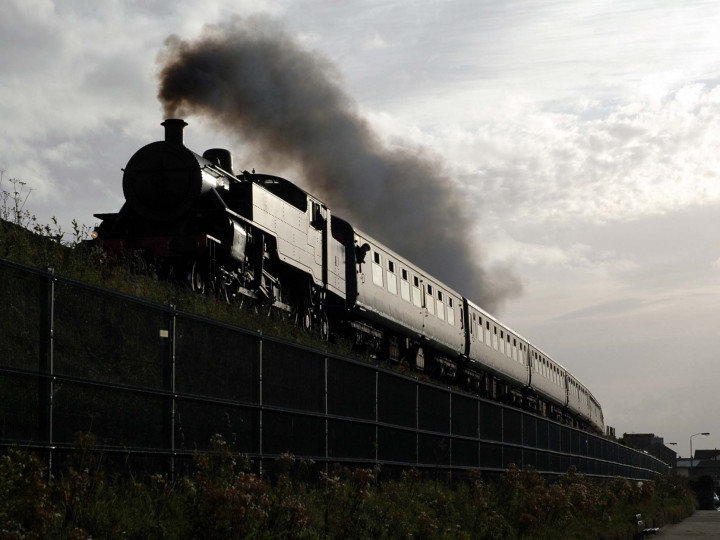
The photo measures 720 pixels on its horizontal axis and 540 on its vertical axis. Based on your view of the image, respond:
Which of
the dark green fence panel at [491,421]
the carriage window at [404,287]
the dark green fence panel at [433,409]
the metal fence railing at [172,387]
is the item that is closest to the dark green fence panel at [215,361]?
the metal fence railing at [172,387]

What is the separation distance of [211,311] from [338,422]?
290cm

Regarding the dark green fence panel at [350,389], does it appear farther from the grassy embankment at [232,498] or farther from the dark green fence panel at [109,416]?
the dark green fence panel at [109,416]

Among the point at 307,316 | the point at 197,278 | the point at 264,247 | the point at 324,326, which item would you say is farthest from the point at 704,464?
the point at 197,278

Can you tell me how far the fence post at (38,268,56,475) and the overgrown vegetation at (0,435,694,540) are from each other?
0.91 ft

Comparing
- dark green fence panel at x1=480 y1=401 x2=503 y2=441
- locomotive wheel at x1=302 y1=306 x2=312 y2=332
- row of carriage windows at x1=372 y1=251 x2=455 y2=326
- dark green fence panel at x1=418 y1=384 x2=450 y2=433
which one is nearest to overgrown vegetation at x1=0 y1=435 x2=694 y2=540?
dark green fence panel at x1=418 y1=384 x2=450 y2=433

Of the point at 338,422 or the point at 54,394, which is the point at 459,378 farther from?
the point at 54,394

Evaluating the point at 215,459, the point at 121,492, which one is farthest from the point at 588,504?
the point at 121,492

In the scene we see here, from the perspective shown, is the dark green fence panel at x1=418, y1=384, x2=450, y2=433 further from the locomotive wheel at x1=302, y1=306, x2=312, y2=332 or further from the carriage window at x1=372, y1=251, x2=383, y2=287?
the carriage window at x1=372, y1=251, x2=383, y2=287

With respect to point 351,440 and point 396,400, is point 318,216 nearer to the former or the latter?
point 396,400

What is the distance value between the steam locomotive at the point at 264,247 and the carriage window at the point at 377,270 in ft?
0.09

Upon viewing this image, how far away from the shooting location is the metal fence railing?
7.83 metres

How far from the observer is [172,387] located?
30.5ft

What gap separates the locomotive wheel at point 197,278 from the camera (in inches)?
665

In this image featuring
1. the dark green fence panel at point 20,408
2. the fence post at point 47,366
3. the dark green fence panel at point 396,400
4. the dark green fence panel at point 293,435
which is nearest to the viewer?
the dark green fence panel at point 20,408
